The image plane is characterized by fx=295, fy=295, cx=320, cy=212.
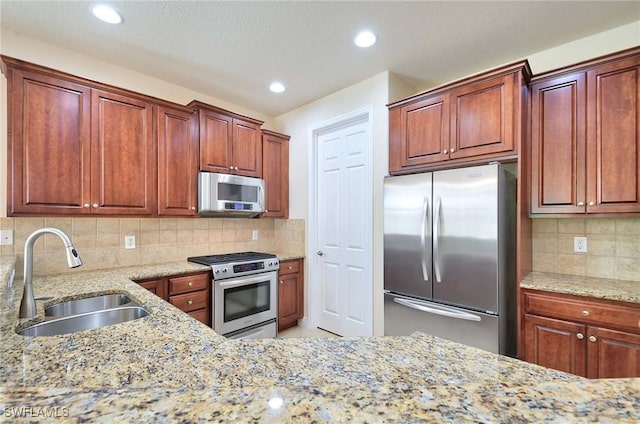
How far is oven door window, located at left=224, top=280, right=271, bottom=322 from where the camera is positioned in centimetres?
282

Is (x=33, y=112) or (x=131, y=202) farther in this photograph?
(x=131, y=202)

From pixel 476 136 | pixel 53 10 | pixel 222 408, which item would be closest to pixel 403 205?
pixel 476 136

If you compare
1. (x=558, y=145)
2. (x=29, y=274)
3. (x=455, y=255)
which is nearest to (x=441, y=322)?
(x=455, y=255)

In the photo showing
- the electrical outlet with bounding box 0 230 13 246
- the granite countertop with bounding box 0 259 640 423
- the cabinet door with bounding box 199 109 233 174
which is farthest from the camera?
the cabinet door with bounding box 199 109 233 174

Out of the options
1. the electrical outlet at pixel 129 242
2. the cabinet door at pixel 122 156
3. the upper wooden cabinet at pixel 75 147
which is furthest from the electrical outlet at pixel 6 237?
the electrical outlet at pixel 129 242

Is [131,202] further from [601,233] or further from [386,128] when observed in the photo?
[601,233]

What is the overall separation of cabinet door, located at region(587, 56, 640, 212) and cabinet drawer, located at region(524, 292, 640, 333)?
0.64 metres

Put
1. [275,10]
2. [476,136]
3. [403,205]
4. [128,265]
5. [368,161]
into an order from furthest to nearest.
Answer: [368,161] → [128,265] → [403,205] → [476,136] → [275,10]

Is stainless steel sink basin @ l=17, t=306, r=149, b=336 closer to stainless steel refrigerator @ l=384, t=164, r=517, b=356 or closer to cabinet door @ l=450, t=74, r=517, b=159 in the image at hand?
stainless steel refrigerator @ l=384, t=164, r=517, b=356

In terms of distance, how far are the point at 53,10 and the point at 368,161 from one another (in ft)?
8.58

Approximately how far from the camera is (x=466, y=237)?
209 centimetres

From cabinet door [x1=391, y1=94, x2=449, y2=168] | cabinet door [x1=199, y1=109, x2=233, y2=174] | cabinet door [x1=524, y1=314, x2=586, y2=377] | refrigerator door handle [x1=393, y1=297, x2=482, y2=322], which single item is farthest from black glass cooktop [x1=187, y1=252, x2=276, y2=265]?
cabinet door [x1=524, y1=314, x2=586, y2=377]

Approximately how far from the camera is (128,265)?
274cm

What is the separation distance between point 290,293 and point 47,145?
8.37ft
